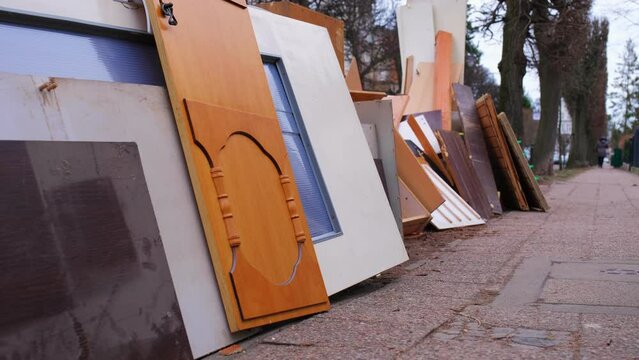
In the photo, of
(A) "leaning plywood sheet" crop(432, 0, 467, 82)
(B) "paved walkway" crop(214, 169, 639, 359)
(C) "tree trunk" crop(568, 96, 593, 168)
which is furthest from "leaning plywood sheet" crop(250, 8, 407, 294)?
(C) "tree trunk" crop(568, 96, 593, 168)

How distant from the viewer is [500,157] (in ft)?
32.8

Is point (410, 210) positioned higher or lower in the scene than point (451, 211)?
higher

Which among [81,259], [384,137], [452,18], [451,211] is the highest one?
[452,18]

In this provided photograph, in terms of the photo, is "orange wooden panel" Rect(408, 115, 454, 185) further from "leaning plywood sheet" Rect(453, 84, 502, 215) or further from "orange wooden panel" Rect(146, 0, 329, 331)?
"orange wooden panel" Rect(146, 0, 329, 331)

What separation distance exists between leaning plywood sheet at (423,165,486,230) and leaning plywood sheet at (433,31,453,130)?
2821 millimetres

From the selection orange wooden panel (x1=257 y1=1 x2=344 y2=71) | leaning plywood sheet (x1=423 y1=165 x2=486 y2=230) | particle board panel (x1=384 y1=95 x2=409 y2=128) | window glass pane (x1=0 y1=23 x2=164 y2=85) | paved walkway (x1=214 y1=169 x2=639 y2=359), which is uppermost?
orange wooden panel (x1=257 y1=1 x2=344 y2=71)

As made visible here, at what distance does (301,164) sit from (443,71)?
9.06m

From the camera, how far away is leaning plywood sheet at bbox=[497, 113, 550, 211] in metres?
9.86

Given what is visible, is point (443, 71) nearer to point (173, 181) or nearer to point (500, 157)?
point (500, 157)

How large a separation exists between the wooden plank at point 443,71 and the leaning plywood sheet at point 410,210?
437 centimetres

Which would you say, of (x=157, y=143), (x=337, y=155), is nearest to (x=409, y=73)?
(x=337, y=155)

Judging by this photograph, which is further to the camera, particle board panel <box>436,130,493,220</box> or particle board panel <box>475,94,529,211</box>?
particle board panel <box>475,94,529,211</box>

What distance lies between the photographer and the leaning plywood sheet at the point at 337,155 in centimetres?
424

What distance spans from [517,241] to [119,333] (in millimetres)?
5350
